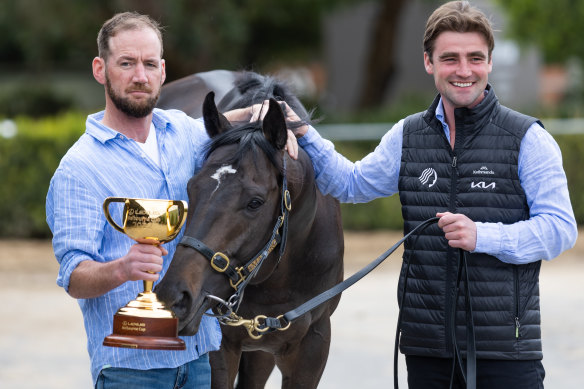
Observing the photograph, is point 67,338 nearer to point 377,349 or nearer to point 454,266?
point 377,349

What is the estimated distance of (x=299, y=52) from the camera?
26938mm

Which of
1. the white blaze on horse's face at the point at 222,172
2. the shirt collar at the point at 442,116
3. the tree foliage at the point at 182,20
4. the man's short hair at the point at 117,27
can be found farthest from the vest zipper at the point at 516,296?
the tree foliage at the point at 182,20

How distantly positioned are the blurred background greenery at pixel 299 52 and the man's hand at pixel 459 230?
439 centimetres

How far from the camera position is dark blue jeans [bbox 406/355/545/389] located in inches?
106

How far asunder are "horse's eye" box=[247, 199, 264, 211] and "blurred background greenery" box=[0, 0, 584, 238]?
433 centimetres

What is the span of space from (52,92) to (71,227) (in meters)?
17.3

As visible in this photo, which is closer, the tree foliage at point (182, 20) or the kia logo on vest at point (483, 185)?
the kia logo on vest at point (483, 185)

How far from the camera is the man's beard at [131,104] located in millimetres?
2588

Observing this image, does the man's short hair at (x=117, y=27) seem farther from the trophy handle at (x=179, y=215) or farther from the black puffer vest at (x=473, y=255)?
the black puffer vest at (x=473, y=255)

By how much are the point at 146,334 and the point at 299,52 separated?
2513 cm

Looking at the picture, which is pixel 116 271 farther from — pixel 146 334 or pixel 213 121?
pixel 213 121

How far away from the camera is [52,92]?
18969mm

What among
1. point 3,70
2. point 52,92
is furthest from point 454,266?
point 3,70

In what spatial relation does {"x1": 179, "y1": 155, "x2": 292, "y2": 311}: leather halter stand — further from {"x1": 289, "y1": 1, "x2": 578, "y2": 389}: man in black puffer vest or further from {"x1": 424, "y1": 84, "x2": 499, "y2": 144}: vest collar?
{"x1": 424, "y1": 84, "x2": 499, "y2": 144}: vest collar
